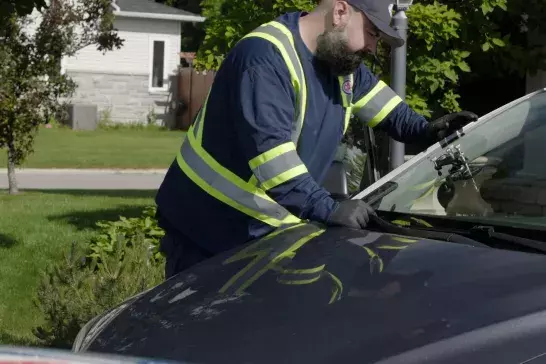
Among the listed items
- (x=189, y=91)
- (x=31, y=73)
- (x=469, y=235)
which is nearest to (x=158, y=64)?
(x=189, y=91)

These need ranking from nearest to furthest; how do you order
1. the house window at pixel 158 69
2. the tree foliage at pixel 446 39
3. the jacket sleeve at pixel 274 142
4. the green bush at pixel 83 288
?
the jacket sleeve at pixel 274 142, the green bush at pixel 83 288, the tree foliage at pixel 446 39, the house window at pixel 158 69

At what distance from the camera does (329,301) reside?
2719 millimetres

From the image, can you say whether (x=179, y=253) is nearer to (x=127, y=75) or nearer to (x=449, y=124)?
(x=449, y=124)

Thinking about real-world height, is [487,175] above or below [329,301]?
above

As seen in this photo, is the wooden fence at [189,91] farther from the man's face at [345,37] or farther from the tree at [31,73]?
the man's face at [345,37]

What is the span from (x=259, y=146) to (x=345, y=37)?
0.53 meters

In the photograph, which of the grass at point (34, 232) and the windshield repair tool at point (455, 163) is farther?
the grass at point (34, 232)

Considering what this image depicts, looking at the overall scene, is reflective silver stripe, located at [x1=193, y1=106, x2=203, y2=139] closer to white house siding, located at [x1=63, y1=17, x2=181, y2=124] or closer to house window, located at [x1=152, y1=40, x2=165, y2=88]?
white house siding, located at [x1=63, y1=17, x2=181, y2=124]

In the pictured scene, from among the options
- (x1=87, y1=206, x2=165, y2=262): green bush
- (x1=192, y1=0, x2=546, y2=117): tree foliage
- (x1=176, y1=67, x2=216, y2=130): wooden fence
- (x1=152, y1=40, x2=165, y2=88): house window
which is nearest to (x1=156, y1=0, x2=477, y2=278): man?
(x1=87, y1=206, x2=165, y2=262): green bush

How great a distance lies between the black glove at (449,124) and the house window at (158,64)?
27202 millimetres

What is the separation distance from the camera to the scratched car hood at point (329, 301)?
2.47 m

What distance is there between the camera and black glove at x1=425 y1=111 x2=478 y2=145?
13.2 ft

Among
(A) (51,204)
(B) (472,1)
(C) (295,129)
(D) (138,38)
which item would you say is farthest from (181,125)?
(C) (295,129)

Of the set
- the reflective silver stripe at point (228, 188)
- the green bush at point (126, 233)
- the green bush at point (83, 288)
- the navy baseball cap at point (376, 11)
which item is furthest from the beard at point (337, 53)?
the green bush at point (126, 233)
